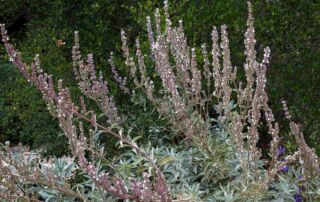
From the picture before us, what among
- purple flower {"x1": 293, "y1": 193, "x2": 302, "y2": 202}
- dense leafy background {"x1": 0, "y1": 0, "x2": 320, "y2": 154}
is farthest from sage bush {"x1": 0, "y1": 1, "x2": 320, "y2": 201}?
dense leafy background {"x1": 0, "y1": 0, "x2": 320, "y2": 154}

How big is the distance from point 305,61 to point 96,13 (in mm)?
1811

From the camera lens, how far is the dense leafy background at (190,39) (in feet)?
14.8

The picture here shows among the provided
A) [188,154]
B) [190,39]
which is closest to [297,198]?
[188,154]

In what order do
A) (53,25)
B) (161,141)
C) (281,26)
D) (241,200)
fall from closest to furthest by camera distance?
(241,200), (161,141), (281,26), (53,25)

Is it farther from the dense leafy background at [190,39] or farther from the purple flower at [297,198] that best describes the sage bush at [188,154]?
the dense leafy background at [190,39]

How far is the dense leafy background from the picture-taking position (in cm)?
452

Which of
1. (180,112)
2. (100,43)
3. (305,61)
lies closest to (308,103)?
(305,61)

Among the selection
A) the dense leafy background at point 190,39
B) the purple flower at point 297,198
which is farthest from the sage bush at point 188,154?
the dense leafy background at point 190,39

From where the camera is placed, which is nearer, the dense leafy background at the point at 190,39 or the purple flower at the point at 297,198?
the purple flower at the point at 297,198

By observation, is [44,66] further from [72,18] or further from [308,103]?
[308,103]

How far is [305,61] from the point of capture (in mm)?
4574

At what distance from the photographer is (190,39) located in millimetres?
4738

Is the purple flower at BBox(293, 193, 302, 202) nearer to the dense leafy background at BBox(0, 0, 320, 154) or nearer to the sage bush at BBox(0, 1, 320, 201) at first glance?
the sage bush at BBox(0, 1, 320, 201)

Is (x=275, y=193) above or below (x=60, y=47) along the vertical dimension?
below
